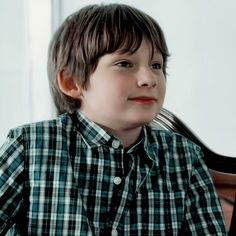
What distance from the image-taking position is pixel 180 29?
5.23ft

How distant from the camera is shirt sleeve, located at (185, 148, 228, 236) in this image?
93 centimetres

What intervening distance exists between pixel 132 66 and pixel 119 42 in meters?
0.05

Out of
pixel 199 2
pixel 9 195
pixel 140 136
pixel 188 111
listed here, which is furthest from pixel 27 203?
pixel 199 2

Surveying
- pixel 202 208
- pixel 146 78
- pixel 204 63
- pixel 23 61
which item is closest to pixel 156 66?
pixel 146 78

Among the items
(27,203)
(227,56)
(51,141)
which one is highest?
(227,56)

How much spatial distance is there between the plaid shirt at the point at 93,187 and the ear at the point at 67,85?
5cm

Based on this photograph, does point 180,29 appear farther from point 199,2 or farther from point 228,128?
point 228,128

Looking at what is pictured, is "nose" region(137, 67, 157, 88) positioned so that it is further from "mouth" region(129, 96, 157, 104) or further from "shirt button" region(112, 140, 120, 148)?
"shirt button" region(112, 140, 120, 148)

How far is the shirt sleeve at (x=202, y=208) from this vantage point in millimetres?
930

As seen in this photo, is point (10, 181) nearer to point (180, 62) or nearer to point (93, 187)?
point (93, 187)

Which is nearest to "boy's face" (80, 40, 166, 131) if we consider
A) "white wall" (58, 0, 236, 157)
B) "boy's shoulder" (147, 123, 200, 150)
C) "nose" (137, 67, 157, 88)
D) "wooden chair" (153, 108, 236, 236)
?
"nose" (137, 67, 157, 88)

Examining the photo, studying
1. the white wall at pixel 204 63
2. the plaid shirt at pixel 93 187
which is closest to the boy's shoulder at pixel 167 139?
the plaid shirt at pixel 93 187

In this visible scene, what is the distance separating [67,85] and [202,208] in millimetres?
371

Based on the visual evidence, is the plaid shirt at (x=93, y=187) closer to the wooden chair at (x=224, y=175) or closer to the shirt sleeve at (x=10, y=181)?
the shirt sleeve at (x=10, y=181)
